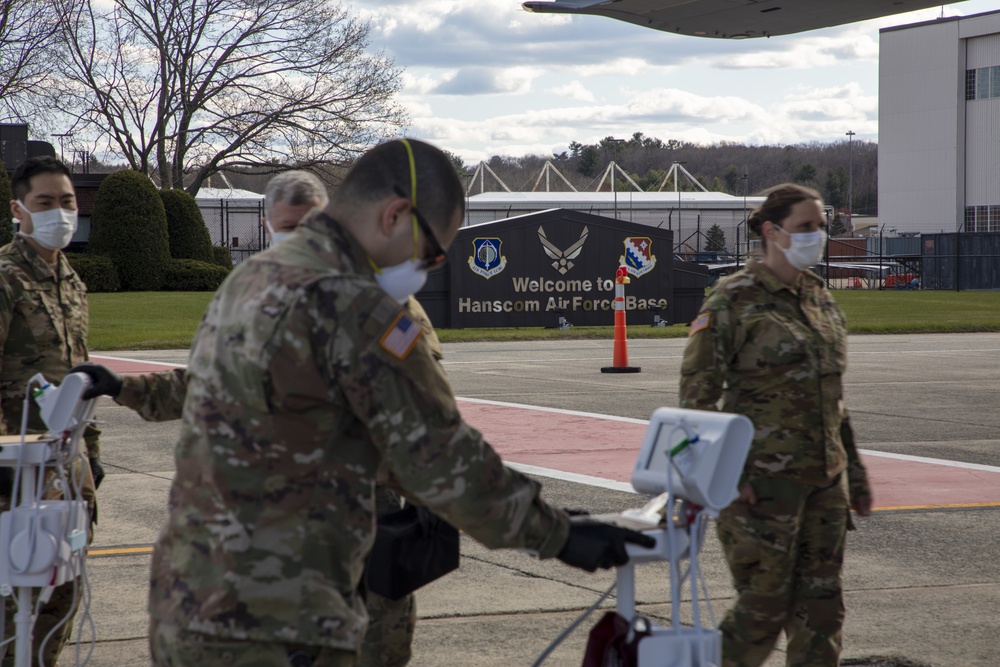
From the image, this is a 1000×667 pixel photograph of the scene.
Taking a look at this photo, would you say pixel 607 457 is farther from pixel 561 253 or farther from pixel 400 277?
pixel 561 253

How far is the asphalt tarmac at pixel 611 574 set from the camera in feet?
17.0

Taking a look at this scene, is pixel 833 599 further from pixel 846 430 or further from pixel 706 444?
pixel 706 444

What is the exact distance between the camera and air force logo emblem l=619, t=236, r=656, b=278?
2589 centimetres

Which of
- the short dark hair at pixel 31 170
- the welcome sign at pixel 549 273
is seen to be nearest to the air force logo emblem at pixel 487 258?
the welcome sign at pixel 549 273

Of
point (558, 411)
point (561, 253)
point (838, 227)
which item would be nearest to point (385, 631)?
point (558, 411)

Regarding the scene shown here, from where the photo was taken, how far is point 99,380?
3611mm

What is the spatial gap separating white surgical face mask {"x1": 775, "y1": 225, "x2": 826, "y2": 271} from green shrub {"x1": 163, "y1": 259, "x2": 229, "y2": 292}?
104ft

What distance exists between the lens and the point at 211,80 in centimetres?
4550

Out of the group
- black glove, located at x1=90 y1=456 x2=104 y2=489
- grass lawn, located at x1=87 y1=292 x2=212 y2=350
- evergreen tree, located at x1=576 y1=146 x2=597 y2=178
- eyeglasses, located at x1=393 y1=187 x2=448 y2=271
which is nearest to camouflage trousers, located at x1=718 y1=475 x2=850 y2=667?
eyeglasses, located at x1=393 y1=187 x2=448 y2=271

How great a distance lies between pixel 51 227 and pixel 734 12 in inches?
232

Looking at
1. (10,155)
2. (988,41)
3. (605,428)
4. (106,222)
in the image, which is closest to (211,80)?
(106,222)

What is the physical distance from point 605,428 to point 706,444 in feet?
28.0

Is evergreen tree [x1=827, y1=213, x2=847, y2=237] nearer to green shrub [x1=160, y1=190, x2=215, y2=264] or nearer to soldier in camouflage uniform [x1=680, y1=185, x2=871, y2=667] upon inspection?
green shrub [x1=160, y1=190, x2=215, y2=264]

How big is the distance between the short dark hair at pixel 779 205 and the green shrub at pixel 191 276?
31.4 m
